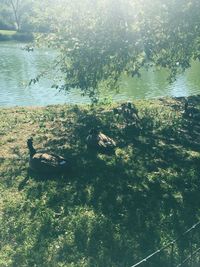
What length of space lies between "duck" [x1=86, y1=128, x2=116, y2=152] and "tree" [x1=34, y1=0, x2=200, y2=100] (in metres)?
4.43

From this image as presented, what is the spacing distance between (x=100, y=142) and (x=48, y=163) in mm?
4052

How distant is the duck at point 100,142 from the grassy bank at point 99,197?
0.50 m

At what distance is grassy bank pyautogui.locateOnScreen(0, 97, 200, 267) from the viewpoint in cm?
1429

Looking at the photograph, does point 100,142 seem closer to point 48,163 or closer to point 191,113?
point 48,163

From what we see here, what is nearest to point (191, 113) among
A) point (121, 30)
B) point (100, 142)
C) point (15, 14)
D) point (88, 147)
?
point (100, 142)

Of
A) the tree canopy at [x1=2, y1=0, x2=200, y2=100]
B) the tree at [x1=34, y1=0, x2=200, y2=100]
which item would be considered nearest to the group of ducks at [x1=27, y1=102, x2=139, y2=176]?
the tree canopy at [x1=2, y1=0, x2=200, y2=100]

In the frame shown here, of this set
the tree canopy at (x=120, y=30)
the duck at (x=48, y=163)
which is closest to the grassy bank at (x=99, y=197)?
the duck at (x=48, y=163)

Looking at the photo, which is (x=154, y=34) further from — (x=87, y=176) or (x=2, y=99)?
(x=2, y=99)

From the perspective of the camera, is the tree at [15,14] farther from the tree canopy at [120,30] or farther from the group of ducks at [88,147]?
the tree canopy at [120,30]

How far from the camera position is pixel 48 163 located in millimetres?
19312

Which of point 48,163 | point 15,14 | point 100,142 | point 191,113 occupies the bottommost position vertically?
point 15,14

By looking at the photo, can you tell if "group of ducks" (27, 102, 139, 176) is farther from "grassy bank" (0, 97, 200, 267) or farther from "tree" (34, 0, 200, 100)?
"tree" (34, 0, 200, 100)

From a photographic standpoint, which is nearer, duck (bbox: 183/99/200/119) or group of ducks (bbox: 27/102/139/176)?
group of ducks (bbox: 27/102/139/176)

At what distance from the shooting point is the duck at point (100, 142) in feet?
72.3
